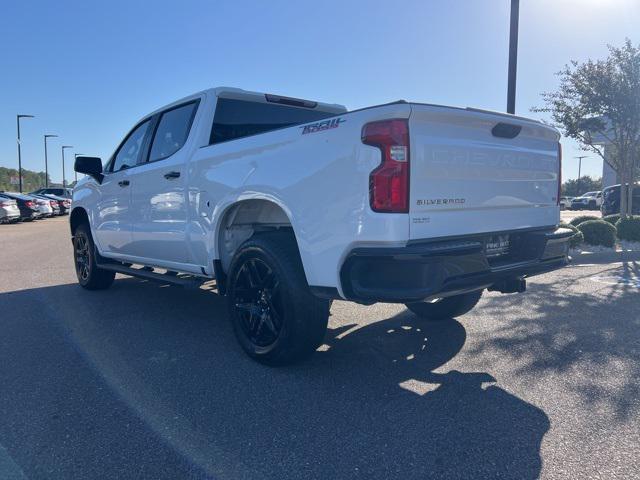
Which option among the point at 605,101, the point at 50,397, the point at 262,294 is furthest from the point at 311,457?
Answer: the point at 605,101

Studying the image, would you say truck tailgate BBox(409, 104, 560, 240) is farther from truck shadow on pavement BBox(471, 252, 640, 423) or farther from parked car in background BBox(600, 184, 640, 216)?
parked car in background BBox(600, 184, 640, 216)

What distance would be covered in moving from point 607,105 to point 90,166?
425 inches

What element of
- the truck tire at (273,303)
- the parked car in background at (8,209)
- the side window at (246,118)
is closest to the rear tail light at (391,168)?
the truck tire at (273,303)

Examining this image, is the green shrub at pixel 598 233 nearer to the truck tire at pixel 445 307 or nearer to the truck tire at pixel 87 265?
the truck tire at pixel 445 307

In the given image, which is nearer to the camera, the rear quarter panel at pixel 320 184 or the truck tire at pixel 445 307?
the rear quarter panel at pixel 320 184

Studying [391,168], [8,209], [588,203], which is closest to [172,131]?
[391,168]

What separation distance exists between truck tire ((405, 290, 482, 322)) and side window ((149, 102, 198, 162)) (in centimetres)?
277

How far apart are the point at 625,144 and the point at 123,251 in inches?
444

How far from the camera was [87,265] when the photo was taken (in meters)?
6.97

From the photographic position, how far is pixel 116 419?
3105 millimetres

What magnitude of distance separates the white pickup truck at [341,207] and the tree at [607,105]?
8.59 meters

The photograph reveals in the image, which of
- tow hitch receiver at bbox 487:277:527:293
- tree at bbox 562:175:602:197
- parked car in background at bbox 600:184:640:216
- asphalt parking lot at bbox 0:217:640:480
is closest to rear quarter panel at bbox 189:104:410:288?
asphalt parking lot at bbox 0:217:640:480

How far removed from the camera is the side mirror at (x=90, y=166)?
20.2ft

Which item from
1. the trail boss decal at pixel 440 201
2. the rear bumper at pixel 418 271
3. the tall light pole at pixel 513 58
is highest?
the tall light pole at pixel 513 58
